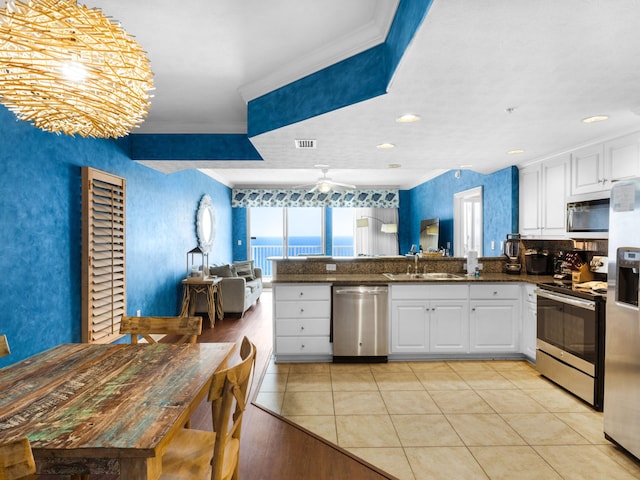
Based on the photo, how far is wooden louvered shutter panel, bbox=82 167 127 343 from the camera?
3424 mm

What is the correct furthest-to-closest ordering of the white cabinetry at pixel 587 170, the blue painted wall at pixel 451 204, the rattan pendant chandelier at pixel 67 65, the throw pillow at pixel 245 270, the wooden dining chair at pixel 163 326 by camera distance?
1. the throw pillow at pixel 245 270
2. the blue painted wall at pixel 451 204
3. the white cabinetry at pixel 587 170
4. the wooden dining chair at pixel 163 326
5. the rattan pendant chandelier at pixel 67 65

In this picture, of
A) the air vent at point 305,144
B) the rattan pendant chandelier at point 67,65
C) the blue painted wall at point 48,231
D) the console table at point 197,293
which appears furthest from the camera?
the console table at point 197,293

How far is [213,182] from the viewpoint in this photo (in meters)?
7.90

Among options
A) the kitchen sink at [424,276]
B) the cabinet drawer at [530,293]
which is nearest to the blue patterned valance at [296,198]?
the kitchen sink at [424,276]

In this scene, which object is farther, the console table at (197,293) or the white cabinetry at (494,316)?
the console table at (197,293)

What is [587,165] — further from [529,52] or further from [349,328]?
[349,328]

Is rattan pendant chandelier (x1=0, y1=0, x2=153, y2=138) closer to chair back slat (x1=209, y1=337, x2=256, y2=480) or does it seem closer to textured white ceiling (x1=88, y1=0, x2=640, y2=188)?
textured white ceiling (x1=88, y1=0, x2=640, y2=188)

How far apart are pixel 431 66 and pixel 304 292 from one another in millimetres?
2566

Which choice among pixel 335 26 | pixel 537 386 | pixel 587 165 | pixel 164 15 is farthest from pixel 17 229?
pixel 587 165

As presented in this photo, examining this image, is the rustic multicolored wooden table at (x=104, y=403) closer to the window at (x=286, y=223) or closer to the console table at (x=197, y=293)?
the console table at (x=197, y=293)

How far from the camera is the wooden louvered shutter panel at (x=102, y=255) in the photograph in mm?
3424

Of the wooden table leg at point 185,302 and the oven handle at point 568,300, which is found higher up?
the oven handle at point 568,300

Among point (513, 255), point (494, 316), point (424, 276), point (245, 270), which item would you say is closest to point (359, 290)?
point (424, 276)

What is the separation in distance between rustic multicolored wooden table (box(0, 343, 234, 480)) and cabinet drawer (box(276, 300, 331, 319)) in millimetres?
1882
